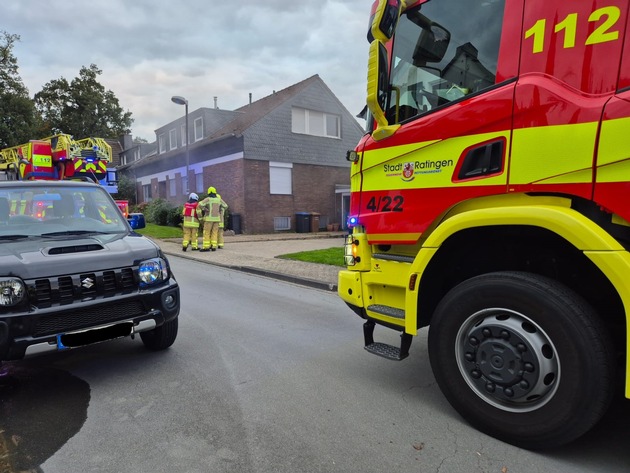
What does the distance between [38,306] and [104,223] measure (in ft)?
4.75

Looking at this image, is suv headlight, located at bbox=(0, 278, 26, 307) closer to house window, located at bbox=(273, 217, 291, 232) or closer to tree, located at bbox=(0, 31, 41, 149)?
house window, located at bbox=(273, 217, 291, 232)

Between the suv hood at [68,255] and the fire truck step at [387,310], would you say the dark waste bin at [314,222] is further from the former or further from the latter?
the fire truck step at [387,310]

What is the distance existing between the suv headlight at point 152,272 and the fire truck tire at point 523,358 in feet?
7.71

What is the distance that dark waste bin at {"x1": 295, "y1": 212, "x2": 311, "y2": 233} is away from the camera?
68.3ft

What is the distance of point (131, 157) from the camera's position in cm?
3491

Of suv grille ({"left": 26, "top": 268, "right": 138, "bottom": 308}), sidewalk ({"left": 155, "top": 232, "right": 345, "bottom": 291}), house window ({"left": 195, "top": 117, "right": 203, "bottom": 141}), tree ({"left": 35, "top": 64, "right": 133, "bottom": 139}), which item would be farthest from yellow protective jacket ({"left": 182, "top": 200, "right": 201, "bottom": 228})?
tree ({"left": 35, "top": 64, "right": 133, "bottom": 139})

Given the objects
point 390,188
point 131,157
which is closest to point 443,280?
point 390,188

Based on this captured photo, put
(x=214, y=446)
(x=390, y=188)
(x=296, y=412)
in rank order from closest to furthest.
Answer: (x=214, y=446) < (x=296, y=412) < (x=390, y=188)

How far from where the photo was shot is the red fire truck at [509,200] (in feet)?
7.08

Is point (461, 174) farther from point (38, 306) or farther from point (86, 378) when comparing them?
point (86, 378)

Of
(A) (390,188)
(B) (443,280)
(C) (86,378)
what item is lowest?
(C) (86,378)

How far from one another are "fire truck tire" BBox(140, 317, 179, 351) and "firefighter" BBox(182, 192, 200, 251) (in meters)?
8.57

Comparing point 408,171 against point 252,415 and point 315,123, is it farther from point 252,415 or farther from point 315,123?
point 315,123

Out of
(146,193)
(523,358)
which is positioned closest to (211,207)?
(523,358)
